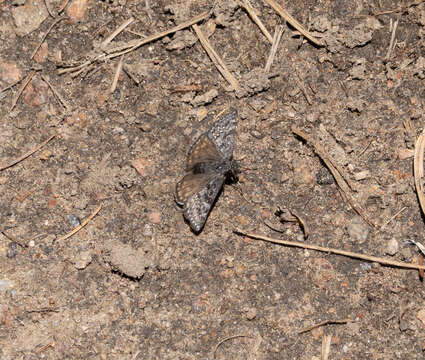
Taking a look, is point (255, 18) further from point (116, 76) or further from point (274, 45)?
point (116, 76)

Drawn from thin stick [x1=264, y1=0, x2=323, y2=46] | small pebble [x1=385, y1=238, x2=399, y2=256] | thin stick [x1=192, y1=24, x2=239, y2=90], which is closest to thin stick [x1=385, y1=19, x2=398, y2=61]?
thin stick [x1=264, y1=0, x2=323, y2=46]

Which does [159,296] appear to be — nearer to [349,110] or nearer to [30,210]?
[30,210]

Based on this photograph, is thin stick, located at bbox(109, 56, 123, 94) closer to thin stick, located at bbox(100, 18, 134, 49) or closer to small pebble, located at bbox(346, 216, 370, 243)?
thin stick, located at bbox(100, 18, 134, 49)

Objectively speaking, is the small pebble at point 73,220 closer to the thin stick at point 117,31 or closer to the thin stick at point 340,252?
the thin stick at point 340,252

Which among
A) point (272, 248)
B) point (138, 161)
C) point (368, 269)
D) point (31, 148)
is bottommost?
point (368, 269)

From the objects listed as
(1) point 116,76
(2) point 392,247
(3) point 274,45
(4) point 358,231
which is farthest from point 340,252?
(1) point 116,76

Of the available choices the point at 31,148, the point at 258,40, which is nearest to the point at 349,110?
the point at 258,40
